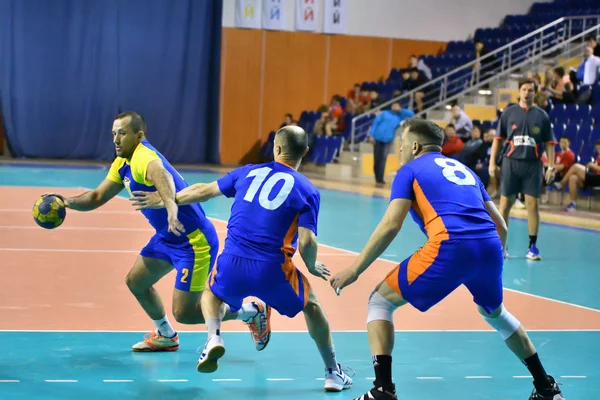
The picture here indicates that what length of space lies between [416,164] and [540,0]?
26.4 meters

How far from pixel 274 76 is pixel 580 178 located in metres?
14.5

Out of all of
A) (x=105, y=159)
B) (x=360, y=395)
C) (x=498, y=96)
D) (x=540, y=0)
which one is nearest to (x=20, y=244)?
(x=360, y=395)

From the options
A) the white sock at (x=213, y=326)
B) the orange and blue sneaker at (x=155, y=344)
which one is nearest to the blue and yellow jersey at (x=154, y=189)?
the orange and blue sneaker at (x=155, y=344)

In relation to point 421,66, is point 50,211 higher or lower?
lower

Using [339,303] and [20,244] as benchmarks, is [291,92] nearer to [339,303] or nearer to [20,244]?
[20,244]

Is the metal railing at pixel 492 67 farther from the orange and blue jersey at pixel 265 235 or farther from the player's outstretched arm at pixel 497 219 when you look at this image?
the orange and blue jersey at pixel 265 235

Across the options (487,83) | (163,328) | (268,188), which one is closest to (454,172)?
(268,188)

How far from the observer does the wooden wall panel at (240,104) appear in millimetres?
28969

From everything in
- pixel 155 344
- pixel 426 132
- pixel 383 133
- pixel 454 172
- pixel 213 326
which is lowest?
pixel 383 133

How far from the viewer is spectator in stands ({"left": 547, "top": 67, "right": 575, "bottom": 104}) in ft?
60.8

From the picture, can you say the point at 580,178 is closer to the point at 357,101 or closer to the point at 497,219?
the point at 357,101

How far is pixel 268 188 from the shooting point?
5027mm

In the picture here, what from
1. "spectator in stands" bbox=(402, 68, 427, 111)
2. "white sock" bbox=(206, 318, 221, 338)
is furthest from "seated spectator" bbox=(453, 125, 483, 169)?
"white sock" bbox=(206, 318, 221, 338)

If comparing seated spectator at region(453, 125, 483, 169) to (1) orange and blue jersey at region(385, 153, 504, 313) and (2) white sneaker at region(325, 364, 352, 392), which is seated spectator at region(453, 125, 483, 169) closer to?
(2) white sneaker at region(325, 364, 352, 392)
